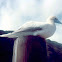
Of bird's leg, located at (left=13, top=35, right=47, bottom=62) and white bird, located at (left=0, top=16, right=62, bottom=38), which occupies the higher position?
white bird, located at (left=0, top=16, right=62, bottom=38)

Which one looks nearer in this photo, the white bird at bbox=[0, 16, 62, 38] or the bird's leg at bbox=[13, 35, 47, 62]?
the bird's leg at bbox=[13, 35, 47, 62]

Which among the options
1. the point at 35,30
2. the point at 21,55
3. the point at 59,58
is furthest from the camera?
the point at 59,58

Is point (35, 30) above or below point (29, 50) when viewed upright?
above

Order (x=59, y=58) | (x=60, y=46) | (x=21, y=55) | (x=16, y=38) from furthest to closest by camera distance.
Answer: (x=59, y=58), (x=60, y=46), (x=16, y=38), (x=21, y=55)

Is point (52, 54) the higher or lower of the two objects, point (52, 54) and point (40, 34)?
the higher

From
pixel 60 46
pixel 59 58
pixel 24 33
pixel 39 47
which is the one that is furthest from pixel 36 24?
pixel 59 58

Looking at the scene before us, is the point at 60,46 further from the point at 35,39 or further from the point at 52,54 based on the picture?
the point at 35,39

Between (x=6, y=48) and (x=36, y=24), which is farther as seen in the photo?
(x=6, y=48)

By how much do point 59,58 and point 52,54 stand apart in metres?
0.62

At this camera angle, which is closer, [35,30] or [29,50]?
[29,50]

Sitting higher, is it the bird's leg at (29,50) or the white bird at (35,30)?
the white bird at (35,30)

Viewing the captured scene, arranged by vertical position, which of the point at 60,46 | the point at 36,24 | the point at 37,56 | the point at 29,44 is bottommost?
the point at 37,56

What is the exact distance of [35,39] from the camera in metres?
1.33

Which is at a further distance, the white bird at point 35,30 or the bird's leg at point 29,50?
the white bird at point 35,30
